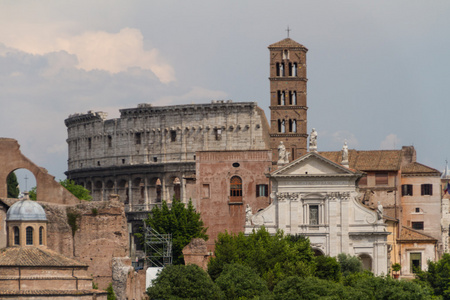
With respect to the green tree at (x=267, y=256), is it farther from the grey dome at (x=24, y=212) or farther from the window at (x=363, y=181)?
the window at (x=363, y=181)

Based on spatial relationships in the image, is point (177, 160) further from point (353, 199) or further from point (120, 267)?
point (120, 267)

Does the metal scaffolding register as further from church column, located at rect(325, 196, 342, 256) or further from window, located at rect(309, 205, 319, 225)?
church column, located at rect(325, 196, 342, 256)

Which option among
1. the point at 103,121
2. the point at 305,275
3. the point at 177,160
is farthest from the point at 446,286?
the point at 103,121

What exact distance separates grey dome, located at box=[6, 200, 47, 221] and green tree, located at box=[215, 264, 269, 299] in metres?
10.5

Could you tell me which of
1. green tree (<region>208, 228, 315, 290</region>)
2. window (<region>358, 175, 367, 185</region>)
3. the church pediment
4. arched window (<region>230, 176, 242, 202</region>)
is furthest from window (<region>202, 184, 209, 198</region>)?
window (<region>358, 175, 367, 185</region>)

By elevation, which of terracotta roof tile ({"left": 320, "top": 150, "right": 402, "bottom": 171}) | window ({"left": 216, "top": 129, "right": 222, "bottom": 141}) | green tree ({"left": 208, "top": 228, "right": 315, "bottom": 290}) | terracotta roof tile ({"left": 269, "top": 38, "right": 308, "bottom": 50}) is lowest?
green tree ({"left": 208, "top": 228, "right": 315, "bottom": 290})

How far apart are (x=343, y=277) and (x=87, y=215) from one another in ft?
52.3

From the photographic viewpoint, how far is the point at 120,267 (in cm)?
7888

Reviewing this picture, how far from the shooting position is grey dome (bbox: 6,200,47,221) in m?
72.2

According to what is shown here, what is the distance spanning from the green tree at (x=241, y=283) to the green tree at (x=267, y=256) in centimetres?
201

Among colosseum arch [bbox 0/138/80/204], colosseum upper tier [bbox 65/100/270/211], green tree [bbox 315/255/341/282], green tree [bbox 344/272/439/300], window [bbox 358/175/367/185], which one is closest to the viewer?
Result: green tree [bbox 344/272/439/300]

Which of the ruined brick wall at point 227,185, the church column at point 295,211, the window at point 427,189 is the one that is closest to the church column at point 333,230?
the church column at point 295,211

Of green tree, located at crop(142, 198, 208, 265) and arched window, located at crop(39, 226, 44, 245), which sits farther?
→ green tree, located at crop(142, 198, 208, 265)

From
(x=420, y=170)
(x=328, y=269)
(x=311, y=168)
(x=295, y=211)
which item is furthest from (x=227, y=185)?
(x=328, y=269)
